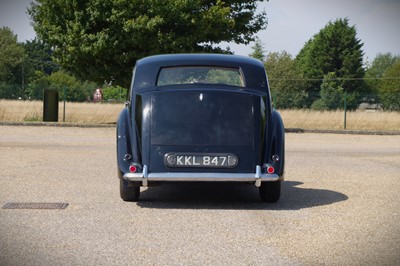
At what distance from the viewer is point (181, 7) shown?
25250 millimetres

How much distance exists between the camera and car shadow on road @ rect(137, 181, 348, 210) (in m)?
7.95

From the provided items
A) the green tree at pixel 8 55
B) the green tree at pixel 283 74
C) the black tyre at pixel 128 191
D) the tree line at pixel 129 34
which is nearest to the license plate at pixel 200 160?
the black tyre at pixel 128 191

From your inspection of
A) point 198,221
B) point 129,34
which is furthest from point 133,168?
point 129,34

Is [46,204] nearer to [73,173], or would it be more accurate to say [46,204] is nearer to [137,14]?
[73,173]

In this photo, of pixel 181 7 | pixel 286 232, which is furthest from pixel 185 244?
pixel 181 7

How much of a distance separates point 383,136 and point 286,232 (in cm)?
1979

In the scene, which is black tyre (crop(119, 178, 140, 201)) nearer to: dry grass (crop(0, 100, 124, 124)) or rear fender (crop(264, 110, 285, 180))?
rear fender (crop(264, 110, 285, 180))

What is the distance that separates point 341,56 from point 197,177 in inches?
2848

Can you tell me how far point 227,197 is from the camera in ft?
28.8

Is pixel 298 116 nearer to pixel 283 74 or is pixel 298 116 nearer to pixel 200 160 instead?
pixel 200 160

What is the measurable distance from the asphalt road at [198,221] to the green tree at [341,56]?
6608 cm

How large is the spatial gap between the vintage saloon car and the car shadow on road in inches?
10.0

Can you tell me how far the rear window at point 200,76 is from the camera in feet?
26.9

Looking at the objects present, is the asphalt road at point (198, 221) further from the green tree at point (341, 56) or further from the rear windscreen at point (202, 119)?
the green tree at point (341, 56)
